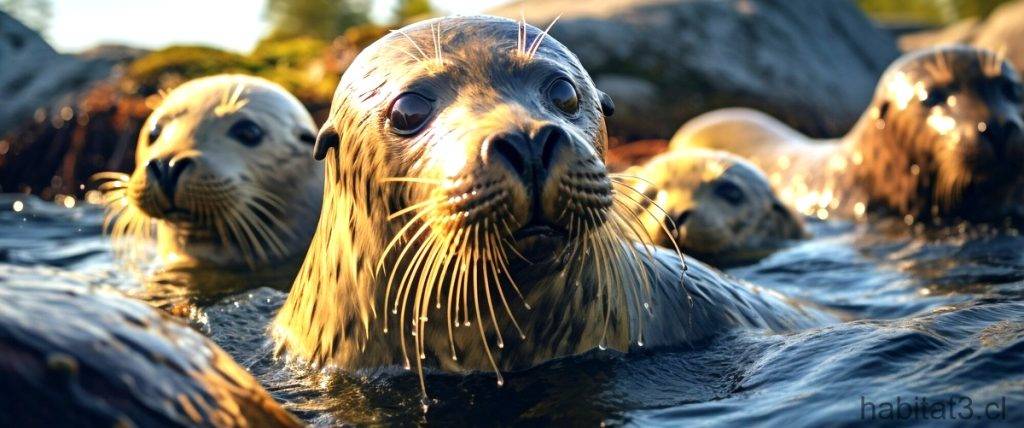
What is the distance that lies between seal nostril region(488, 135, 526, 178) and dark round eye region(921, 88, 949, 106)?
245 inches

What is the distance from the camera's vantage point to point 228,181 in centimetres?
675

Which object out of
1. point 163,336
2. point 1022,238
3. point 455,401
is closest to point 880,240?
point 1022,238

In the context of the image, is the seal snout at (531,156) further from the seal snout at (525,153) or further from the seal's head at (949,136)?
the seal's head at (949,136)

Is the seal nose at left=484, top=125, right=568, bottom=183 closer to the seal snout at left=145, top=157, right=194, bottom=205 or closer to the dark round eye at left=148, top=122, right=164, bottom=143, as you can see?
the seal snout at left=145, top=157, right=194, bottom=205

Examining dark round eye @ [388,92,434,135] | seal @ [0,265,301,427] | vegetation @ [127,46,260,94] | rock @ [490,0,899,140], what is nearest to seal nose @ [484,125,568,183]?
dark round eye @ [388,92,434,135]

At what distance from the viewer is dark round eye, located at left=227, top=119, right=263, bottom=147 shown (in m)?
6.98

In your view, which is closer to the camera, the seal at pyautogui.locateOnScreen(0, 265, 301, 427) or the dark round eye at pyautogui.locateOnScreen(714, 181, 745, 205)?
the seal at pyautogui.locateOnScreen(0, 265, 301, 427)

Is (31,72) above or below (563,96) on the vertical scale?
above

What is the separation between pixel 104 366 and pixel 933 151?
756 centimetres

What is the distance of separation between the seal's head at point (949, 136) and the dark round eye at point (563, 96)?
17.4ft

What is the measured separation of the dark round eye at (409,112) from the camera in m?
3.96

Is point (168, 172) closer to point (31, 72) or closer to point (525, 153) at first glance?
point (525, 153)

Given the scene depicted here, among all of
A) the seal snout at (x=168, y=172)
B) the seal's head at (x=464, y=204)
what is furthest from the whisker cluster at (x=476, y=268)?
the seal snout at (x=168, y=172)

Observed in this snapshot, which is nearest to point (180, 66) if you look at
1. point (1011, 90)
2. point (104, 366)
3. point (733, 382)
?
point (1011, 90)
